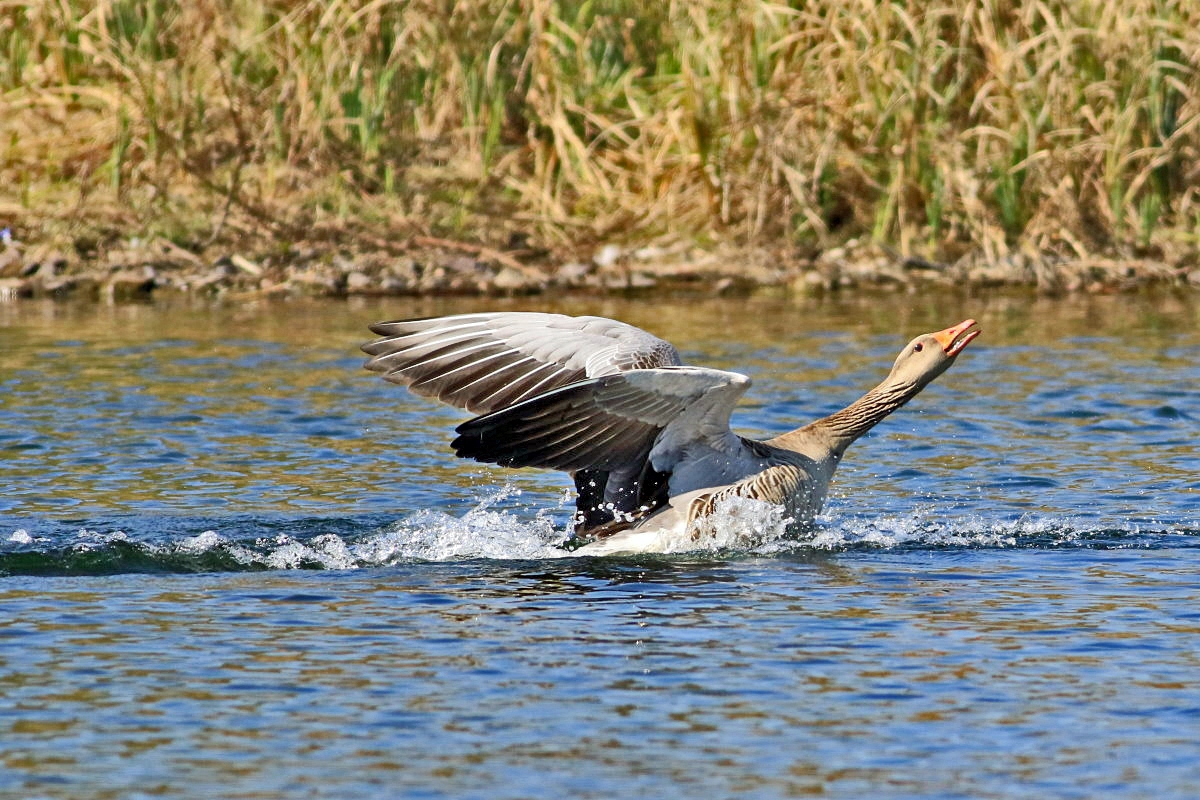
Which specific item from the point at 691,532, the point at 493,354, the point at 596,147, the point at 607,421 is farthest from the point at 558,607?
the point at 596,147

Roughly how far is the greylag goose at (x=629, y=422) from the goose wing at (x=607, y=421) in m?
0.01

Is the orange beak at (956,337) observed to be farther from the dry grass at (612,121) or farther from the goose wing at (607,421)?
the dry grass at (612,121)

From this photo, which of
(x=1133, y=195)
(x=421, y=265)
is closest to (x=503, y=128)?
(x=421, y=265)

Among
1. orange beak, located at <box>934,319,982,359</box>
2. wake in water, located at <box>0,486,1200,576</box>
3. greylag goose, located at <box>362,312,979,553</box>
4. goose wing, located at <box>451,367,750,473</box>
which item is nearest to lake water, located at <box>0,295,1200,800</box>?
wake in water, located at <box>0,486,1200,576</box>

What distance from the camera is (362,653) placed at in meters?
6.58

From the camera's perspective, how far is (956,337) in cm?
866

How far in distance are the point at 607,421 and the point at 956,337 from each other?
5.81ft

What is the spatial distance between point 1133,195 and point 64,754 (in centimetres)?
1359

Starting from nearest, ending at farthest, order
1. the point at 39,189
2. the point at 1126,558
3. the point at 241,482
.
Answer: the point at 1126,558 < the point at 241,482 < the point at 39,189

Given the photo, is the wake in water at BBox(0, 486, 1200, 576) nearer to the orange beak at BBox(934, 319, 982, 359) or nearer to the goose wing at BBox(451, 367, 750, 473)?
the goose wing at BBox(451, 367, 750, 473)

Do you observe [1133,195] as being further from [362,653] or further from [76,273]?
[362,653]

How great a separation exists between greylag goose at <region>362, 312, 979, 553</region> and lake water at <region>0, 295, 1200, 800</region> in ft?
0.88

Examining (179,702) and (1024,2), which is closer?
(179,702)

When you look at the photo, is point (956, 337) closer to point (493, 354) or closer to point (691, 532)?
point (691, 532)
